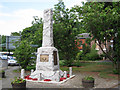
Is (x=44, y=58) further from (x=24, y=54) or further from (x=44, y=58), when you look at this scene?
Answer: (x=24, y=54)

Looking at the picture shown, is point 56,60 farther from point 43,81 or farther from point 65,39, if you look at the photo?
point 65,39

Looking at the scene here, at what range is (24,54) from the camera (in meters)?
19.6

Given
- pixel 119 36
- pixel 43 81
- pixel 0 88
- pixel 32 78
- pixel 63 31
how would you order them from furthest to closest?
pixel 63 31, pixel 119 36, pixel 32 78, pixel 43 81, pixel 0 88

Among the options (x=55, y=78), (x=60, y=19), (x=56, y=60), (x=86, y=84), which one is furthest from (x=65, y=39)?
(x=86, y=84)

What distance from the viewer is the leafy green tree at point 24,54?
19531mm

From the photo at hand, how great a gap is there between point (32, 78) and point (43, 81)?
1.78 meters

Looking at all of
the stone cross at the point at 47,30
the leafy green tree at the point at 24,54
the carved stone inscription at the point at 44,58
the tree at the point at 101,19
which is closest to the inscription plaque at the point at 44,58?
the carved stone inscription at the point at 44,58

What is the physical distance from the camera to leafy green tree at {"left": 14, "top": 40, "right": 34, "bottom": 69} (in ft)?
64.1

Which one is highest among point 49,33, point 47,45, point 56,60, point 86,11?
point 86,11

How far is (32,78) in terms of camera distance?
47.8 feet

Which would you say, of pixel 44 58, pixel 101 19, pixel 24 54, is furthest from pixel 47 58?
pixel 101 19

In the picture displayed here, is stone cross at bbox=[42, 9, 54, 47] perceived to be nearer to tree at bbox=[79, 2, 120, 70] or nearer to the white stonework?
the white stonework

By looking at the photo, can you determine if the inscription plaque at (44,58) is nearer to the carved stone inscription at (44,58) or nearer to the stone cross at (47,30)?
the carved stone inscription at (44,58)

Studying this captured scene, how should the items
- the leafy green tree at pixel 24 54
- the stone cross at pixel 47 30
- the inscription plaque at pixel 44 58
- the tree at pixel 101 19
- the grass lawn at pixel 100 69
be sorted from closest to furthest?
the inscription plaque at pixel 44 58 → the stone cross at pixel 47 30 → the tree at pixel 101 19 → the grass lawn at pixel 100 69 → the leafy green tree at pixel 24 54
